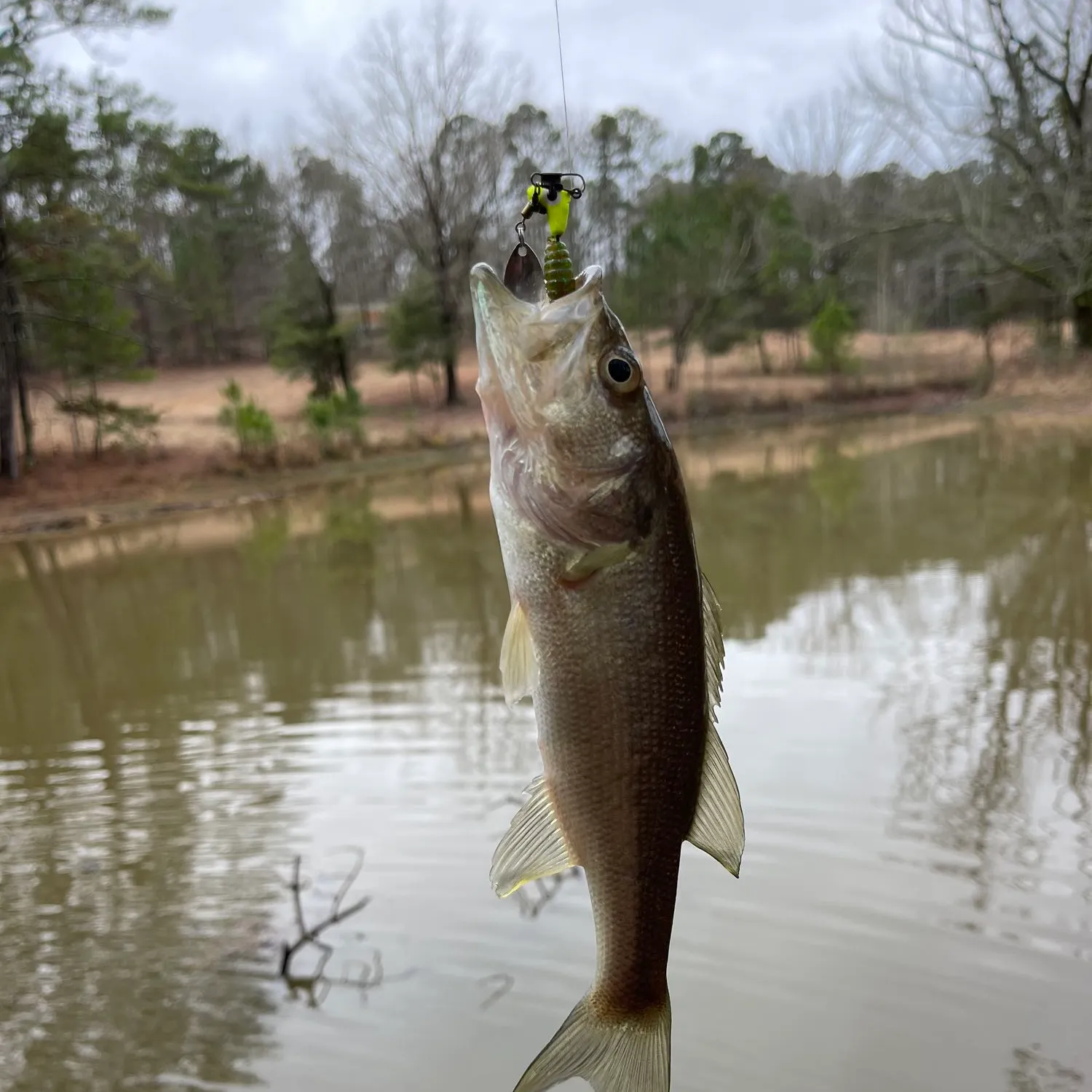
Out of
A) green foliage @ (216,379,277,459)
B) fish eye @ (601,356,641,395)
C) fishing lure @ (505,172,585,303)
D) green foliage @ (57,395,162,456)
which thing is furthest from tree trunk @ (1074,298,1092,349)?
fish eye @ (601,356,641,395)

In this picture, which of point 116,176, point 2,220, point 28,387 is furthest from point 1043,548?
point 28,387

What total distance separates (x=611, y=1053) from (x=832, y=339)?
1543 inches

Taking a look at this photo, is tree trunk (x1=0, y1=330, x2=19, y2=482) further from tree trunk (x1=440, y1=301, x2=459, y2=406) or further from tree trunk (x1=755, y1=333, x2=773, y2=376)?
tree trunk (x1=755, y1=333, x2=773, y2=376)

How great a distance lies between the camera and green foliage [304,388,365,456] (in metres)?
27.3

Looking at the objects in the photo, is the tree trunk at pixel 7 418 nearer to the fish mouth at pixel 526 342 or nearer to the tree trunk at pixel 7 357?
the tree trunk at pixel 7 357

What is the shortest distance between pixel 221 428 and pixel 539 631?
29.9 metres

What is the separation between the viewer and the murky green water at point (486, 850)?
14.3 feet

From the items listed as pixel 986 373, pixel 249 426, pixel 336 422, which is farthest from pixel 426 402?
pixel 986 373

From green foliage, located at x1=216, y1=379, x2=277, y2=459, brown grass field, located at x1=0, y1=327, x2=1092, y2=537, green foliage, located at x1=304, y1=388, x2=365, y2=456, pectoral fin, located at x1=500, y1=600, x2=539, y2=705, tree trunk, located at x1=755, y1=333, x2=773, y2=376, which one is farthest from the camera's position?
tree trunk, located at x1=755, y1=333, x2=773, y2=376

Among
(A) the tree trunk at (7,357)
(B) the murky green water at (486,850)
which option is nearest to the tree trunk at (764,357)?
(A) the tree trunk at (7,357)

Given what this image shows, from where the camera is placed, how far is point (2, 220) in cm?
2273

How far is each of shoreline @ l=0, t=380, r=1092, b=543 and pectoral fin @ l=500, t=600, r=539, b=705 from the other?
21.1 metres

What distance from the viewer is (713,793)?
178cm

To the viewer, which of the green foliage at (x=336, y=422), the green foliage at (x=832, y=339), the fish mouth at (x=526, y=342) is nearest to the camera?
the fish mouth at (x=526, y=342)
